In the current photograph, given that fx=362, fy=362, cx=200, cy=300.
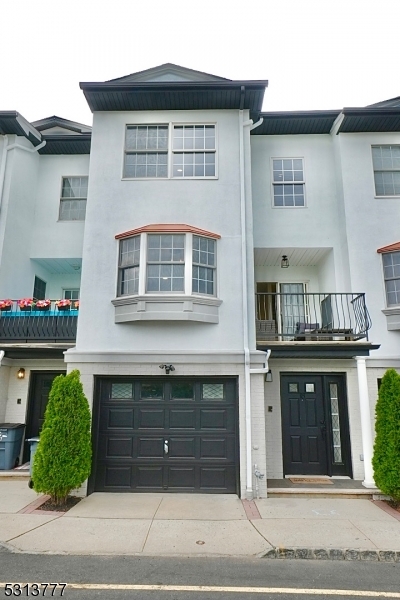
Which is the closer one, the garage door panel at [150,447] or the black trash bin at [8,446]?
the garage door panel at [150,447]

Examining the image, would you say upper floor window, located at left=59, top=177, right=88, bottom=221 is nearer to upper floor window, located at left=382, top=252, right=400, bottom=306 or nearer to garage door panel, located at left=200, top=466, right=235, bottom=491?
garage door panel, located at left=200, top=466, right=235, bottom=491

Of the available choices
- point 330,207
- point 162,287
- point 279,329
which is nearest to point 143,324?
point 162,287

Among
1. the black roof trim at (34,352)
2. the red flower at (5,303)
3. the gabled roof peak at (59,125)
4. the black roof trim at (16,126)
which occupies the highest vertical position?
the gabled roof peak at (59,125)

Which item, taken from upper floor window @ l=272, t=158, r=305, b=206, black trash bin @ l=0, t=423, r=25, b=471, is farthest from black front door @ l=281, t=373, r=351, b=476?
black trash bin @ l=0, t=423, r=25, b=471

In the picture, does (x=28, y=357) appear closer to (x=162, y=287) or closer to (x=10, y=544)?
(x=162, y=287)

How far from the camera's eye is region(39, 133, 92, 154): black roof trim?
35.5 ft

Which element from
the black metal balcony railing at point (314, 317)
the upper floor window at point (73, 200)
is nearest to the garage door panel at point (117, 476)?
the black metal balcony railing at point (314, 317)

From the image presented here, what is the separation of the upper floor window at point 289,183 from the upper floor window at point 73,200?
5.73 metres

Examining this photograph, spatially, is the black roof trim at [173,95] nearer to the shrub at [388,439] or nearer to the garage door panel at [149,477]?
the shrub at [388,439]

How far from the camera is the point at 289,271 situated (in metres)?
10.9

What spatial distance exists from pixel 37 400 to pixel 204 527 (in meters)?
5.87

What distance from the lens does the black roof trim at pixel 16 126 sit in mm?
9742

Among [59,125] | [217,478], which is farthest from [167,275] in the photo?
[59,125]

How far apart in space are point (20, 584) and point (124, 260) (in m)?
5.92
